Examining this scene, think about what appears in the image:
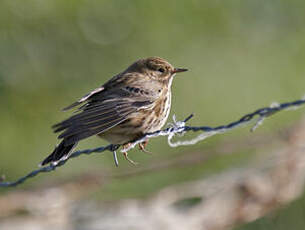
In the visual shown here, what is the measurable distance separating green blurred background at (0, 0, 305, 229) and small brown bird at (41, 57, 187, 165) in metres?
5.07

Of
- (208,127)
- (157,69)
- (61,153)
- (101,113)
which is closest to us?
(208,127)

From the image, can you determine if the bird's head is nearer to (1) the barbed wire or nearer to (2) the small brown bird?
(2) the small brown bird

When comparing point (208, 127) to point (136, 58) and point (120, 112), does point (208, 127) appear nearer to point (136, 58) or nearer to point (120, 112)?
point (120, 112)

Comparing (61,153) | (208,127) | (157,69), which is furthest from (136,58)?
(208,127)

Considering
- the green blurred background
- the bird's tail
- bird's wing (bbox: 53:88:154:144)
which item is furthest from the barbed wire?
the green blurred background

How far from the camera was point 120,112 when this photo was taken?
7.20 metres

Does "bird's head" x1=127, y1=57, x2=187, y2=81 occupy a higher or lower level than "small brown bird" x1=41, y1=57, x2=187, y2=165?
higher

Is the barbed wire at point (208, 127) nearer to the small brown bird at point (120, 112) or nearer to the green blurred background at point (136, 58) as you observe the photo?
the small brown bird at point (120, 112)

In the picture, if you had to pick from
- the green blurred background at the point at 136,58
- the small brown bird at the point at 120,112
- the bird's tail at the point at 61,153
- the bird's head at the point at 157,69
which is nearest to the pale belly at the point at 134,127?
the small brown bird at the point at 120,112

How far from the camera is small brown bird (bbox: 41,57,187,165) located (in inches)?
272

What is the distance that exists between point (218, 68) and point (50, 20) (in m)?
2.83

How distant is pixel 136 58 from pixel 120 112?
658 centimetres

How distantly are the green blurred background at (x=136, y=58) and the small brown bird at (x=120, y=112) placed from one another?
5.07 meters

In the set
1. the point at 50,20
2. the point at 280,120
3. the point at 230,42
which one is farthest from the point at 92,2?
the point at 280,120
